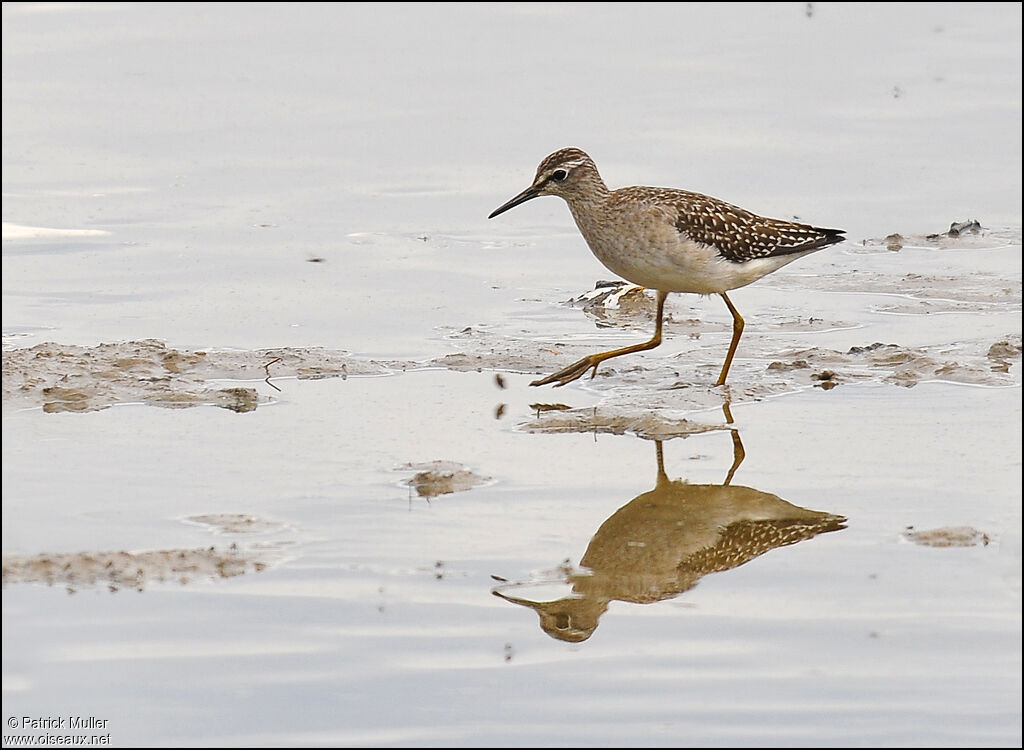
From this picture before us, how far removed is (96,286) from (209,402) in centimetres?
229

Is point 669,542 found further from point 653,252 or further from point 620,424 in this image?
point 653,252

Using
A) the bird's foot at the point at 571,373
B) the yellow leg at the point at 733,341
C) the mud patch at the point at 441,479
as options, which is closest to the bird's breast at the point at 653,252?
the yellow leg at the point at 733,341

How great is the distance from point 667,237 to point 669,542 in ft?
8.69

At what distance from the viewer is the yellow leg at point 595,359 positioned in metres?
A: 9.25

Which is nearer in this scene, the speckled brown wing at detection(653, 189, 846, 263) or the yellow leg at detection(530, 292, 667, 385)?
the yellow leg at detection(530, 292, 667, 385)

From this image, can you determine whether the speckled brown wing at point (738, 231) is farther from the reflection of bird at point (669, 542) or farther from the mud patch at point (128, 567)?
the mud patch at point (128, 567)

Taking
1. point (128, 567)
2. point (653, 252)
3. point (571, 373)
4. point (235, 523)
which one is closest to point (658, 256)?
point (653, 252)

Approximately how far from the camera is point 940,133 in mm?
13828

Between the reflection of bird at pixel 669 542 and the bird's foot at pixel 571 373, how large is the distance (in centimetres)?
129

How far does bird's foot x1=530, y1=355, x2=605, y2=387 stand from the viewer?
30.3 ft

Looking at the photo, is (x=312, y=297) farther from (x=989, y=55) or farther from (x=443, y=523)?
(x=989, y=55)

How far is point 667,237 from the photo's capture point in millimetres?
9461

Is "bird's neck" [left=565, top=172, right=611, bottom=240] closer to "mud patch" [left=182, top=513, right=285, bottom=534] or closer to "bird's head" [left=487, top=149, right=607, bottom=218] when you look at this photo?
"bird's head" [left=487, top=149, right=607, bottom=218]

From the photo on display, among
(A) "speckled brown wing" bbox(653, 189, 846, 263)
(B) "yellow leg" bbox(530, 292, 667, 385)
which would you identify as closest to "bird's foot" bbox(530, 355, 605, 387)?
(B) "yellow leg" bbox(530, 292, 667, 385)
